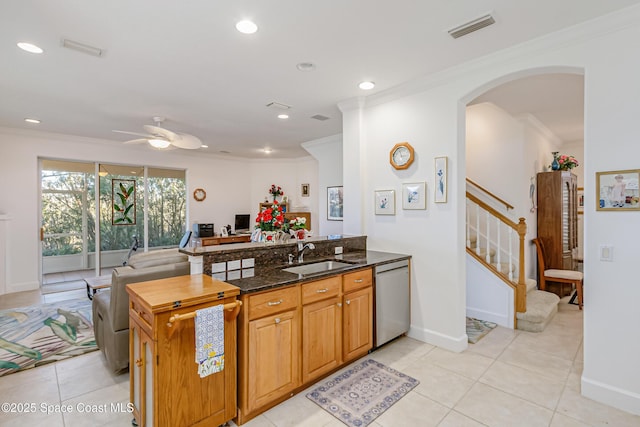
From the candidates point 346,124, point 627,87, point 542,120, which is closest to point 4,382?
point 346,124

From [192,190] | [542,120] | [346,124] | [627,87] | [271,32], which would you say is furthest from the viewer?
[192,190]

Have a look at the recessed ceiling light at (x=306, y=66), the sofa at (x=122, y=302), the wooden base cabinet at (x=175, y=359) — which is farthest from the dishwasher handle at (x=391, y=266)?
the recessed ceiling light at (x=306, y=66)

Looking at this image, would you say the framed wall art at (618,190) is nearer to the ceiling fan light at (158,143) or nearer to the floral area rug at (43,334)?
the ceiling fan light at (158,143)

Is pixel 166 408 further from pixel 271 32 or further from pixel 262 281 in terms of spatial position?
pixel 271 32

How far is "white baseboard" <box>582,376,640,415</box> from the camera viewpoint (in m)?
2.16

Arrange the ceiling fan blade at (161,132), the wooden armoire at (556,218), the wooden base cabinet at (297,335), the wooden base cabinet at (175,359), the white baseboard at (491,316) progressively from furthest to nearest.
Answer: the wooden armoire at (556,218) < the ceiling fan blade at (161,132) < the white baseboard at (491,316) < the wooden base cabinet at (297,335) < the wooden base cabinet at (175,359)

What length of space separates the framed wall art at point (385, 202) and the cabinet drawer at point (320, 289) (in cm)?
128

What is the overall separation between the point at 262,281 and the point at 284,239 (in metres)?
0.97

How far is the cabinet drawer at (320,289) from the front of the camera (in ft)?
8.08

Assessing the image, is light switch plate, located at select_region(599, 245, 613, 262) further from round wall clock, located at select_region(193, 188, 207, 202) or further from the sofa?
round wall clock, located at select_region(193, 188, 207, 202)

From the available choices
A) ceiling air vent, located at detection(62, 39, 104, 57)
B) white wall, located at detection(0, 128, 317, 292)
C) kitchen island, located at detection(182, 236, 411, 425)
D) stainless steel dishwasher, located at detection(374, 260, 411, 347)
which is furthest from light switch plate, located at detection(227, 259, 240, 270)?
white wall, located at detection(0, 128, 317, 292)

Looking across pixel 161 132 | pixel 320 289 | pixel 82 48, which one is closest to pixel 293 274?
pixel 320 289

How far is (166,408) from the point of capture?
70.4 inches

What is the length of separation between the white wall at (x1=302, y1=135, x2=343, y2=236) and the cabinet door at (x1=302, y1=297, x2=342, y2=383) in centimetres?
380
